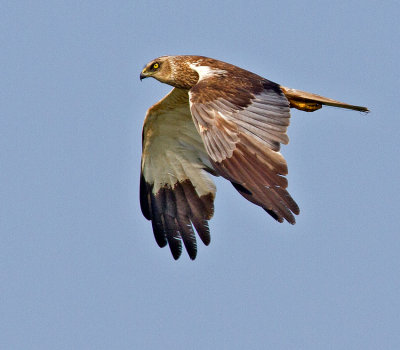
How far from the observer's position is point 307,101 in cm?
1317

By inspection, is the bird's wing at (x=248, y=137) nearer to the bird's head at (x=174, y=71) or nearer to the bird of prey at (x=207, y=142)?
the bird of prey at (x=207, y=142)

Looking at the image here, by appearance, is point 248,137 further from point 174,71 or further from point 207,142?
point 174,71

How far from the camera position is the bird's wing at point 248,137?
11.1 m

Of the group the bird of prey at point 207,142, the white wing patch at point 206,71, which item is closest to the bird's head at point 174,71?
the bird of prey at point 207,142

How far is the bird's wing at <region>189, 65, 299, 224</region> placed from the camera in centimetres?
1107

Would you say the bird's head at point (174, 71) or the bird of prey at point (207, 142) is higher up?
the bird's head at point (174, 71)

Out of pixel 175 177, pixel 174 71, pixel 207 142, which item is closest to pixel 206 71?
pixel 174 71

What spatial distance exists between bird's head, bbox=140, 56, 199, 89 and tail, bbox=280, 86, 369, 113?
1.25 meters

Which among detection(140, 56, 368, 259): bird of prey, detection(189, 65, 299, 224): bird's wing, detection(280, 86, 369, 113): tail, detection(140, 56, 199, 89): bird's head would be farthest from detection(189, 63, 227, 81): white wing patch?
detection(280, 86, 369, 113): tail

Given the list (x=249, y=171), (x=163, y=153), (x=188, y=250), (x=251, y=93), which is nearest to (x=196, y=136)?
(x=163, y=153)

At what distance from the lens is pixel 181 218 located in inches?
562

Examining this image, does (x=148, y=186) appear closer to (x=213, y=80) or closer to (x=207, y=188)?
(x=207, y=188)

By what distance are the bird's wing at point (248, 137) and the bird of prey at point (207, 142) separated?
0.01 meters

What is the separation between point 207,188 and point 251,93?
8.59 feet
